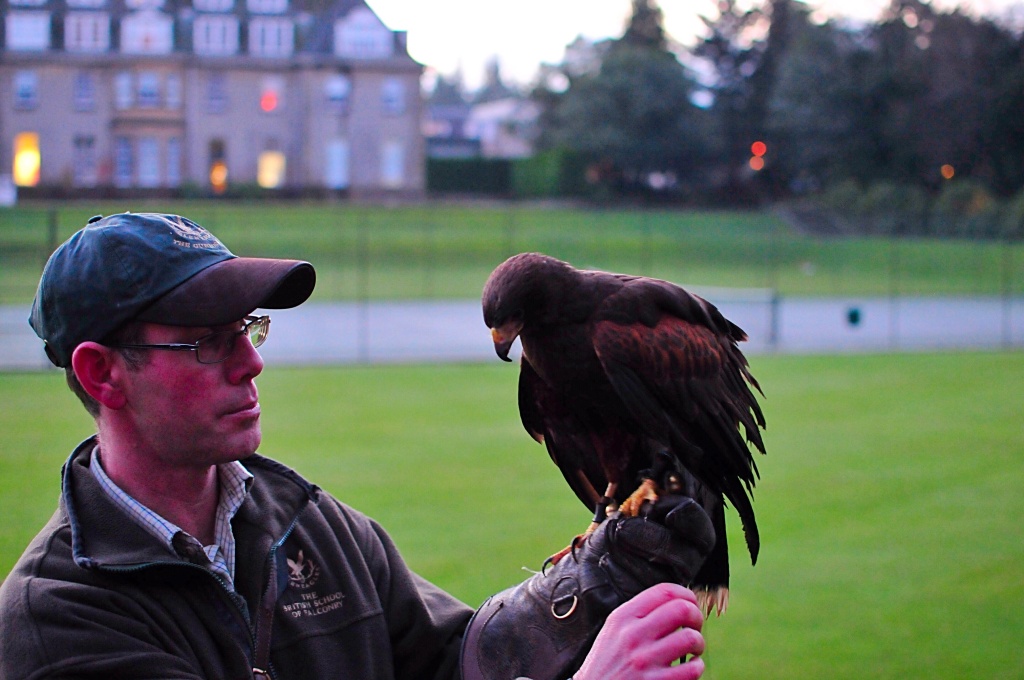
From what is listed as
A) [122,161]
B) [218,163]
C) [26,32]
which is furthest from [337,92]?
[26,32]

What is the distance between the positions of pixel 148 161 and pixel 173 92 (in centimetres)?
289

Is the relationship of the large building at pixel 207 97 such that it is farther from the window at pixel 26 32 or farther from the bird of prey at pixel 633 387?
the bird of prey at pixel 633 387

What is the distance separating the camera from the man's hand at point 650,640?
1.83 m

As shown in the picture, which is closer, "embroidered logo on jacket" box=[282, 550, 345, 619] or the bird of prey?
"embroidered logo on jacket" box=[282, 550, 345, 619]

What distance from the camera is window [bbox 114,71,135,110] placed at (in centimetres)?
3931

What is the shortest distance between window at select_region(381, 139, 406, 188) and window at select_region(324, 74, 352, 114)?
239 cm

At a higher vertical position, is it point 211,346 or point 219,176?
point 219,176

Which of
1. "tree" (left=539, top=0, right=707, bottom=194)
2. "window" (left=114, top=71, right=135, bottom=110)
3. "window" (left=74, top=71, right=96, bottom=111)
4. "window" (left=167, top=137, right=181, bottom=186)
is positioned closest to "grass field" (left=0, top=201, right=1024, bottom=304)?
"window" (left=167, top=137, right=181, bottom=186)

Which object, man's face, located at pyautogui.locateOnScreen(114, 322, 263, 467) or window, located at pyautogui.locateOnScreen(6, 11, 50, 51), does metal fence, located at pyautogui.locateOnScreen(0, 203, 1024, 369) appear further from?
man's face, located at pyautogui.locateOnScreen(114, 322, 263, 467)

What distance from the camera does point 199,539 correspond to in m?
2.05

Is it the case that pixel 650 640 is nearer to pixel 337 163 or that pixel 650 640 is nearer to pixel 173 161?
pixel 173 161

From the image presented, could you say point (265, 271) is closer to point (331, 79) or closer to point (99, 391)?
point (99, 391)

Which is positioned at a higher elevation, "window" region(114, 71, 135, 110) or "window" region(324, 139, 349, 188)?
"window" region(114, 71, 135, 110)

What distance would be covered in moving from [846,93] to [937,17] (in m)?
4.62
